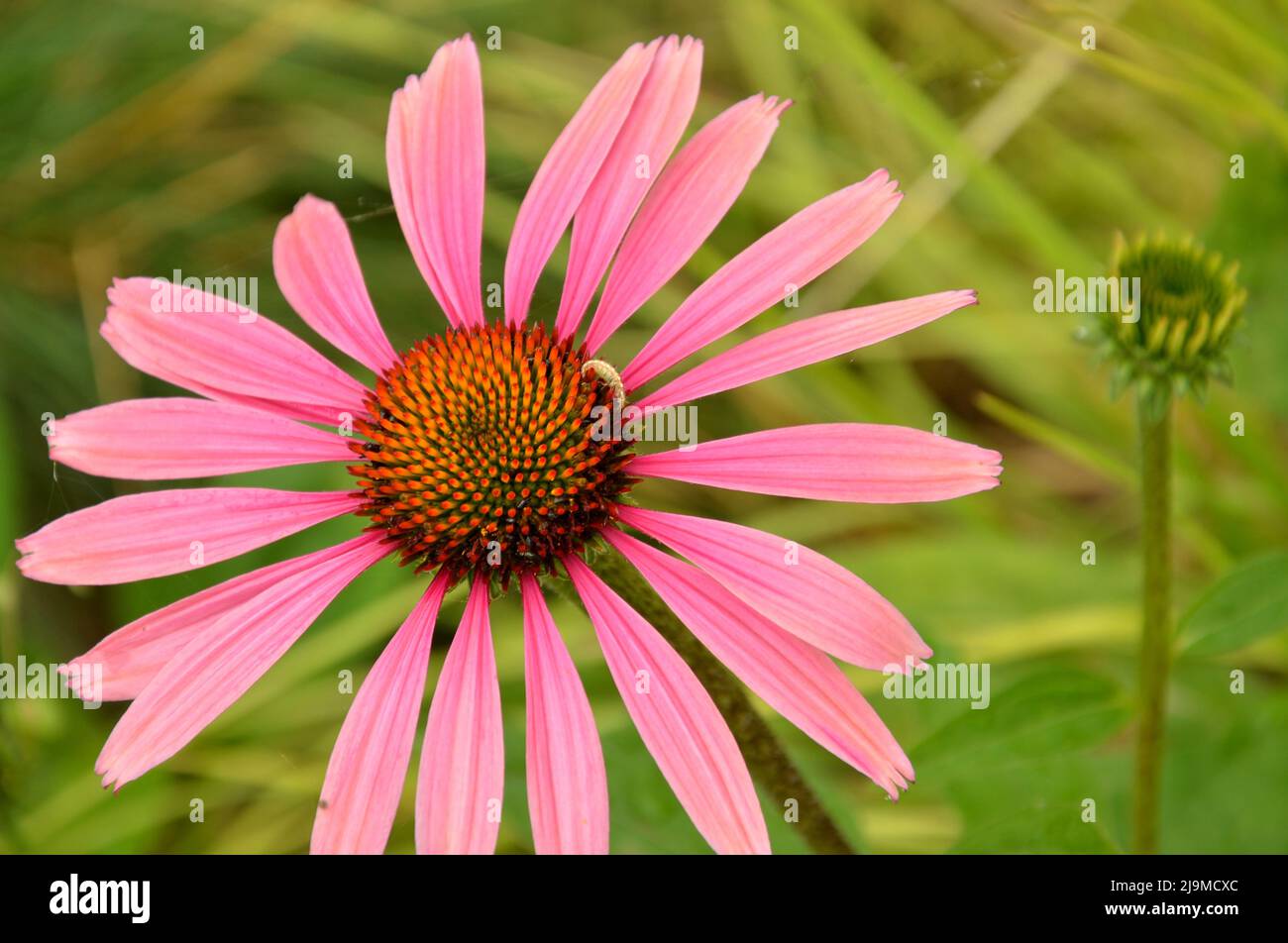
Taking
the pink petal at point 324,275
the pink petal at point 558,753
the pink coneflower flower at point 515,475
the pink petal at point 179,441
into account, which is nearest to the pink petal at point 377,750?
the pink coneflower flower at point 515,475

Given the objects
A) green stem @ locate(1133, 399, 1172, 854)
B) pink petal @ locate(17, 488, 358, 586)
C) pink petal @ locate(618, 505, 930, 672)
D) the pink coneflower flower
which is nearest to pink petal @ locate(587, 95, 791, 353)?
the pink coneflower flower

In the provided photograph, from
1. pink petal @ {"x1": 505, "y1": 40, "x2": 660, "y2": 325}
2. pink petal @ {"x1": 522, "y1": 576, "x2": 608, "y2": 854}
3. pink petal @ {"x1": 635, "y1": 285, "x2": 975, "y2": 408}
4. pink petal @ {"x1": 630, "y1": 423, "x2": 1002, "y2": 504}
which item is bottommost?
pink petal @ {"x1": 522, "y1": 576, "x2": 608, "y2": 854}

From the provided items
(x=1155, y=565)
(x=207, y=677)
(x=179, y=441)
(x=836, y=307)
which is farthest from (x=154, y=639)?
(x=836, y=307)

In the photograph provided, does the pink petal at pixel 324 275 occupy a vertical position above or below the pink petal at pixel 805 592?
above

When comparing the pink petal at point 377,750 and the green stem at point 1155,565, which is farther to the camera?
the green stem at point 1155,565

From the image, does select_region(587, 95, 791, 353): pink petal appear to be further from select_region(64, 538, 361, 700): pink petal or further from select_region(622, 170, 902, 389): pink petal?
select_region(64, 538, 361, 700): pink petal

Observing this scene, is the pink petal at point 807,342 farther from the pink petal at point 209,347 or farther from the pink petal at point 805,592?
the pink petal at point 209,347

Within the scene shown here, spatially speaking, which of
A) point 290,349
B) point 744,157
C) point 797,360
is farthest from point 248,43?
point 797,360
